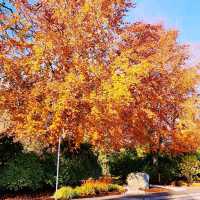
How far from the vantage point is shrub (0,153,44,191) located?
1808 cm

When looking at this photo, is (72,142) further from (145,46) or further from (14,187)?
(145,46)

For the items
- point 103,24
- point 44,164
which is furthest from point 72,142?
point 103,24

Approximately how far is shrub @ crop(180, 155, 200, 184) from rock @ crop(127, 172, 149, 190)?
5.93 m

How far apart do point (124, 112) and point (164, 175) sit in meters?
9.26

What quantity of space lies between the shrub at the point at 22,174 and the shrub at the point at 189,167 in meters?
12.2

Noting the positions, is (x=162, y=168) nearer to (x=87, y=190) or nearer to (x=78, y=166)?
(x=78, y=166)

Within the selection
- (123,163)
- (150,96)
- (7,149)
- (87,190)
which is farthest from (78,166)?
(123,163)

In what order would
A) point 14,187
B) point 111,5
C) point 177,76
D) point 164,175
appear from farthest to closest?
point 164,175, point 177,76, point 111,5, point 14,187

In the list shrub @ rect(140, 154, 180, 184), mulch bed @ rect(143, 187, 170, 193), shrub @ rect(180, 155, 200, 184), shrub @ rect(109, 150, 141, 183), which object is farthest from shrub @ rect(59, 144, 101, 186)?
shrub @ rect(180, 155, 200, 184)

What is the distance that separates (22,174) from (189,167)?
13.7 m

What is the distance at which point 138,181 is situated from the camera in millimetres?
23062

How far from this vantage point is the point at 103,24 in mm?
19172

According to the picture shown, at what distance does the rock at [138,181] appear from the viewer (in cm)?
2297

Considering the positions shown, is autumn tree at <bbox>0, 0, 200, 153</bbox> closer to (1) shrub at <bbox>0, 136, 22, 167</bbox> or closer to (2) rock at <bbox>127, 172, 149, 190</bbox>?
(1) shrub at <bbox>0, 136, 22, 167</bbox>
